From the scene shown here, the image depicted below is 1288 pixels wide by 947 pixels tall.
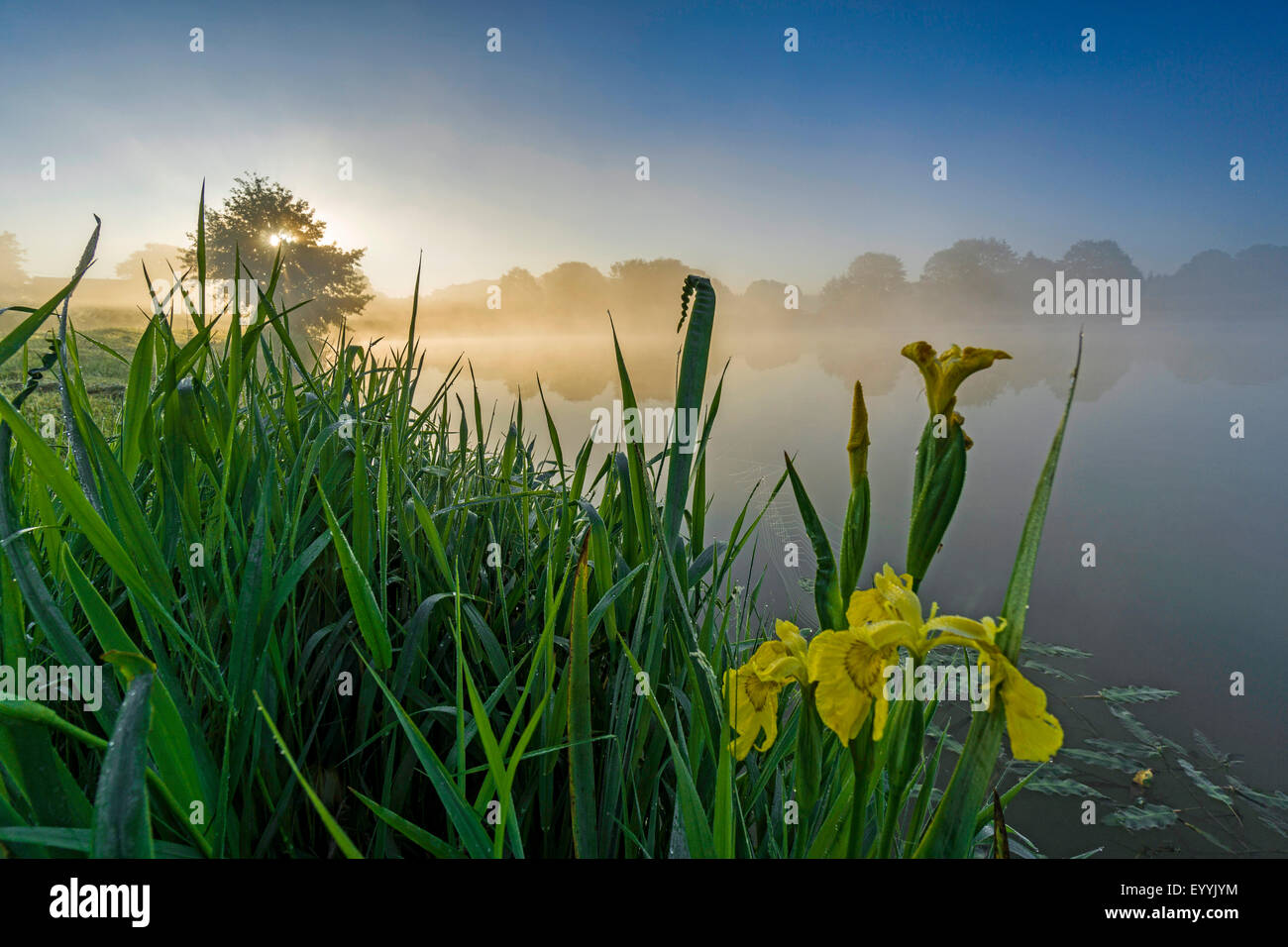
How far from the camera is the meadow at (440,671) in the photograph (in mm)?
383

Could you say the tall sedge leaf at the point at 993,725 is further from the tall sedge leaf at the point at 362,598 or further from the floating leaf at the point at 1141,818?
the floating leaf at the point at 1141,818

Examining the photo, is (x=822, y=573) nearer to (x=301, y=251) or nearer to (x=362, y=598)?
(x=362, y=598)

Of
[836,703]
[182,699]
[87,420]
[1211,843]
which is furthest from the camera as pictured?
[1211,843]

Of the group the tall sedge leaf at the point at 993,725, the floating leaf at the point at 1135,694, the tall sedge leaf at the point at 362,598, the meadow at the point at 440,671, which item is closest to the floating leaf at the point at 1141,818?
the floating leaf at the point at 1135,694

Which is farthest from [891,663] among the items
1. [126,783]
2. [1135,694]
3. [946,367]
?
[1135,694]

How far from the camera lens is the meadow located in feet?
1.26

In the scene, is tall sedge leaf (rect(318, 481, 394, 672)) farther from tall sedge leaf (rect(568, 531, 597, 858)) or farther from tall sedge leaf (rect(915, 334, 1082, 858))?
tall sedge leaf (rect(915, 334, 1082, 858))

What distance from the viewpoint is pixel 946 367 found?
1.38ft

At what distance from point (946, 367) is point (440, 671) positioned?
2.68ft

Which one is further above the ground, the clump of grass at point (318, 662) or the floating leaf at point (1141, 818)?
the clump of grass at point (318, 662)
